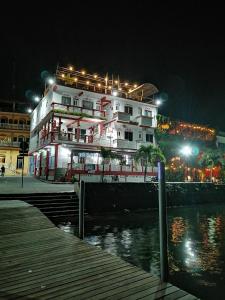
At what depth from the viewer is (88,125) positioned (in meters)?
30.7

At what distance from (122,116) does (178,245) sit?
74.8 feet

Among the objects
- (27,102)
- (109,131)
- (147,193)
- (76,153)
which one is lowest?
(147,193)

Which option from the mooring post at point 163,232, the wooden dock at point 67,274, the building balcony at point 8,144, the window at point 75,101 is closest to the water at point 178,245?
the mooring post at point 163,232

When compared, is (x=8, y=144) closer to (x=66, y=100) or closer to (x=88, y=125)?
(x=66, y=100)

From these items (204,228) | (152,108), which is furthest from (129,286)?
(152,108)

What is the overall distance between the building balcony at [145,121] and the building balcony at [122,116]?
2172 millimetres

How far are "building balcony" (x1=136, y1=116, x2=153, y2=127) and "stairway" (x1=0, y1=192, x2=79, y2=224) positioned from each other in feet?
65.3

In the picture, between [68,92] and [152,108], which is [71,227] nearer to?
[68,92]

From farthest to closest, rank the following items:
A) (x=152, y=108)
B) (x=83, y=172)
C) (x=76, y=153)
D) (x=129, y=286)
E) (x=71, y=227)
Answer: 1. (x=152, y=108)
2. (x=76, y=153)
3. (x=83, y=172)
4. (x=71, y=227)
5. (x=129, y=286)

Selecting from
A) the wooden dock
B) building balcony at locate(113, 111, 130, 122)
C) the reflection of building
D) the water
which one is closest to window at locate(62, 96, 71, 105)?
building balcony at locate(113, 111, 130, 122)

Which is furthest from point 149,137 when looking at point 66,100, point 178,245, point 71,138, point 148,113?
point 178,245

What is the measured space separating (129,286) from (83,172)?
2170 centimetres

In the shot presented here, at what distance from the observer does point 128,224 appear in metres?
13.0

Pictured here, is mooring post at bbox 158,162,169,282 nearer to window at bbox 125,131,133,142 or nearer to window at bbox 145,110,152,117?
window at bbox 125,131,133,142
